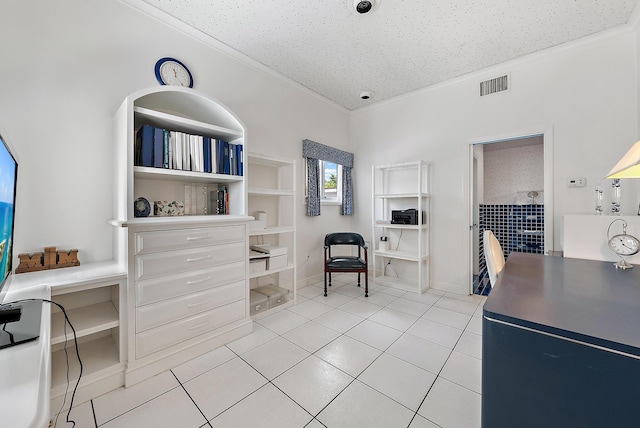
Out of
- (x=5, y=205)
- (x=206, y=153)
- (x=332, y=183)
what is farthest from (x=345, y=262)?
(x=5, y=205)

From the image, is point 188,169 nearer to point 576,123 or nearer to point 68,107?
point 68,107

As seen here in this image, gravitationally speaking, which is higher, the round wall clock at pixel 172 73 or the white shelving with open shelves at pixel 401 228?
the round wall clock at pixel 172 73

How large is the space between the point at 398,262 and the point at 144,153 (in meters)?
3.40

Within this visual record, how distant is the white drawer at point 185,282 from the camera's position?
1647mm

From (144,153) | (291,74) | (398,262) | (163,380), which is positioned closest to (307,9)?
(291,74)

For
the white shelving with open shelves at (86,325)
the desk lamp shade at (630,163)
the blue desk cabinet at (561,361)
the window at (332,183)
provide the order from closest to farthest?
the blue desk cabinet at (561,361)
the desk lamp shade at (630,163)
the white shelving with open shelves at (86,325)
the window at (332,183)

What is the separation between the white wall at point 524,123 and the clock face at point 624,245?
40.1 inches

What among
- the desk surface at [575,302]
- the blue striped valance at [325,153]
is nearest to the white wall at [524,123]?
the blue striped valance at [325,153]

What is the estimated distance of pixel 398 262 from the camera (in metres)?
3.80

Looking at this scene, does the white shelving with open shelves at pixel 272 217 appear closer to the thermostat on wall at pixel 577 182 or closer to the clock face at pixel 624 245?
the clock face at pixel 624 245

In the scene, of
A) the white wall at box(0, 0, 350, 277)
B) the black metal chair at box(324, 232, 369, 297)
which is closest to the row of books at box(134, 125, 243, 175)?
the white wall at box(0, 0, 350, 277)

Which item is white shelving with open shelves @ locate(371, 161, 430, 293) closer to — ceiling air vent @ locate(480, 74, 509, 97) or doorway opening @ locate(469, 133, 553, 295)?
ceiling air vent @ locate(480, 74, 509, 97)

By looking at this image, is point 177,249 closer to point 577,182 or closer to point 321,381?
point 321,381

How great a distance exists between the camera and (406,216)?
3381mm
